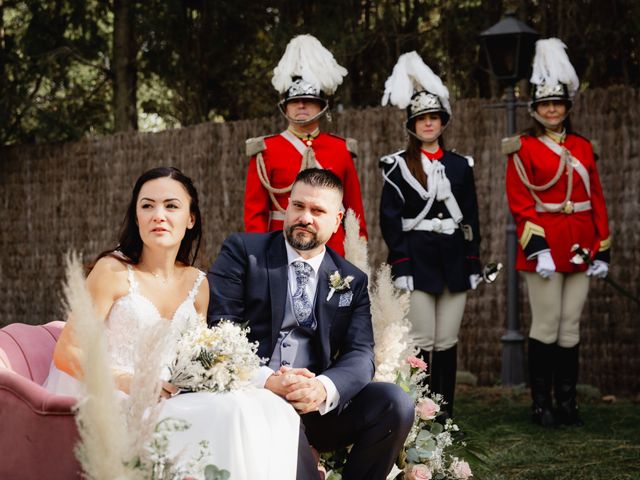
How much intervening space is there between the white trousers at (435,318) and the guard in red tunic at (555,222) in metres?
0.61

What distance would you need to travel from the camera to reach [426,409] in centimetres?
393

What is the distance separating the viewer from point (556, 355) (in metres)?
5.94

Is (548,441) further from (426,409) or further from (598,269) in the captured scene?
(426,409)

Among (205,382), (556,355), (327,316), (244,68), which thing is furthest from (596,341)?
(244,68)

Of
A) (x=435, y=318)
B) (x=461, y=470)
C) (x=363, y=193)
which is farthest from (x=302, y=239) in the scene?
(x=363, y=193)

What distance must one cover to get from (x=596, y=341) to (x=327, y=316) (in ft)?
13.6

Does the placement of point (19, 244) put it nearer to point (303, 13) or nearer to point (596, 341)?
point (303, 13)

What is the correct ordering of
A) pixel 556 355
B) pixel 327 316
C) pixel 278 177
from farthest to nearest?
pixel 556 355 < pixel 278 177 < pixel 327 316

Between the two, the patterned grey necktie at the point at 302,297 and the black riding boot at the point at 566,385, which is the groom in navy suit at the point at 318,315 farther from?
the black riding boot at the point at 566,385

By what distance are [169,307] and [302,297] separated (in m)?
0.48

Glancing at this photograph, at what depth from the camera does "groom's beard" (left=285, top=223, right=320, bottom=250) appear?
366 cm

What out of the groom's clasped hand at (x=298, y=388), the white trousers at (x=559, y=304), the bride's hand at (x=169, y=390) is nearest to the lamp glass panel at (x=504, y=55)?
the white trousers at (x=559, y=304)

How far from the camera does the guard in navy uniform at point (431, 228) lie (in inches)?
215

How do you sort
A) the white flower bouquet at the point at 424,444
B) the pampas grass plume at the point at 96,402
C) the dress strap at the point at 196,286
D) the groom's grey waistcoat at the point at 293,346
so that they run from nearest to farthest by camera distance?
the pampas grass plume at the point at 96,402
the groom's grey waistcoat at the point at 293,346
the dress strap at the point at 196,286
the white flower bouquet at the point at 424,444
